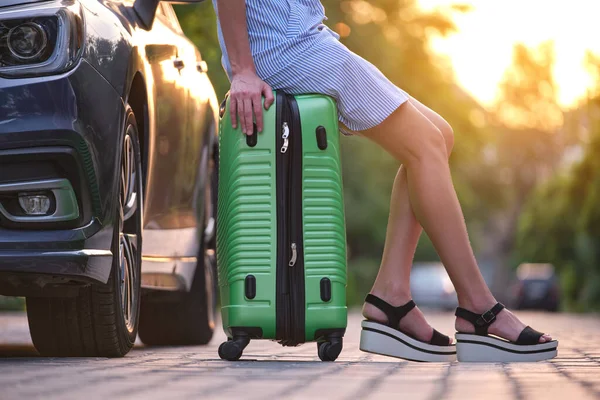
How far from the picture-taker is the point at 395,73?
2291 centimetres

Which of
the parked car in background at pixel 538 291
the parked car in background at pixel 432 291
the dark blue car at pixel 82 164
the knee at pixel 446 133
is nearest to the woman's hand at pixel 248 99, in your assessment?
the dark blue car at pixel 82 164

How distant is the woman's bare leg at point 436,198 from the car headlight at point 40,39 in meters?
1.18

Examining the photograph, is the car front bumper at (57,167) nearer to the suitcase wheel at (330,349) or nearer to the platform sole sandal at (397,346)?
the suitcase wheel at (330,349)

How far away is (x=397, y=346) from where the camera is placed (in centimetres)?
487

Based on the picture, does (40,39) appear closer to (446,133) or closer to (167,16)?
(446,133)

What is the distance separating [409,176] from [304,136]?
1.61ft

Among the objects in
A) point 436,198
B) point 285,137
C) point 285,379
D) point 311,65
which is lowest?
point 285,379

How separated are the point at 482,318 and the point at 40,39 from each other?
1.84m

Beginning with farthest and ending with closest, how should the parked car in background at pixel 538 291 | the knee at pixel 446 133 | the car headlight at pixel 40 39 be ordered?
the parked car in background at pixel 538 291, the knee at pixel 446 133, the car headlight at pixel 40 39

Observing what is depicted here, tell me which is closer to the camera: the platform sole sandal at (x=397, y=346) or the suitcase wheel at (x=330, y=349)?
the suitcase wheel at (x=330, y=349)

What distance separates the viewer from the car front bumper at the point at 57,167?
4258 millimetres

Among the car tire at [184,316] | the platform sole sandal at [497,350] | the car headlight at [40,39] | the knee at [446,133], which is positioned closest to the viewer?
the car headlight at [40,39]

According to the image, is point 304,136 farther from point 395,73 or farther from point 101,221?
point 395,73

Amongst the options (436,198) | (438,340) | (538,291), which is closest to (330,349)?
(438,340)
